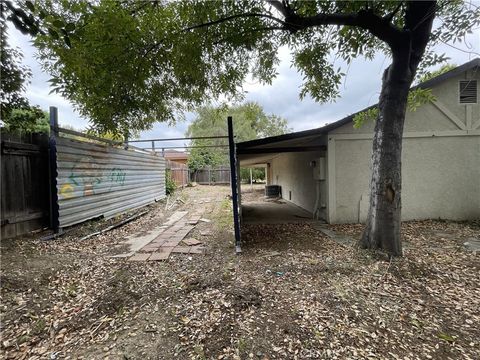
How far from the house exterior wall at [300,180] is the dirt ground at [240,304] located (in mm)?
4048

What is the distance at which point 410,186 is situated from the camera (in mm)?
6777

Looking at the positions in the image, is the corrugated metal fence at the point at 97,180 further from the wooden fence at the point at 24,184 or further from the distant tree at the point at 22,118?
the distant tree at the point at 22,118

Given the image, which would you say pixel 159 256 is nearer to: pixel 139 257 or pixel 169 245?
pixel 139 257

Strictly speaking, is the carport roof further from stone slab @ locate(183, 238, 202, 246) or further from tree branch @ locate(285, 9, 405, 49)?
tree branch @ locate(285, 9, 405, 49)

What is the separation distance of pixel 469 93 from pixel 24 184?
10674 mm

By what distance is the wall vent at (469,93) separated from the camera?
6.66 m

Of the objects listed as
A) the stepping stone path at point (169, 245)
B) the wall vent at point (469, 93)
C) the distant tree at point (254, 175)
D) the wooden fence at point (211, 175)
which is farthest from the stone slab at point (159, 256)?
the distant tree at point (254, 175)

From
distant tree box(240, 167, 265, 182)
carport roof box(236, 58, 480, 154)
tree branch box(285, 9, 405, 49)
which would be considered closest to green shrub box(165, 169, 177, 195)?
carport roof box(236, 58, 480, 154)

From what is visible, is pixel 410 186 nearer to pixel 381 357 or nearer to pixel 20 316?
pixel 381 357

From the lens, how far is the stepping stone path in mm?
4237

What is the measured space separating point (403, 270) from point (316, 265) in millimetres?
1158

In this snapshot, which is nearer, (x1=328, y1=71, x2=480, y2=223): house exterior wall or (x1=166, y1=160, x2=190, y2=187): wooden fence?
(x1=328, y1=71, x2=480, y2=223): house exterior wall

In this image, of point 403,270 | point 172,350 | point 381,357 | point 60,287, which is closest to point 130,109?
point 60,287

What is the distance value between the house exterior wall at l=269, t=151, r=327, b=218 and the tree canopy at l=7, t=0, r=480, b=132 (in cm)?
364
